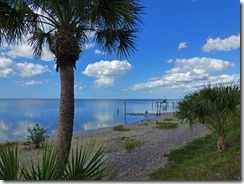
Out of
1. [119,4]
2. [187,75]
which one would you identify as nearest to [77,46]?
[119,4]

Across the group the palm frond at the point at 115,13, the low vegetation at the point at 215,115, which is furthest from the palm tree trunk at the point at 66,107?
the low vegetation at the point at 215,115

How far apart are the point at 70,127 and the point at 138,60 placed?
1.20 meters

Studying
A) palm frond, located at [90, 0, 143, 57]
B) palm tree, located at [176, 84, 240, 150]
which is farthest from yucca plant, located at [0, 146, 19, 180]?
palm tree, located at [176, 84, 240, 150]

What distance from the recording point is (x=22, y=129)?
1140 centimetres

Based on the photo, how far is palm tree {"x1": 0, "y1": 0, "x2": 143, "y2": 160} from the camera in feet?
10.3

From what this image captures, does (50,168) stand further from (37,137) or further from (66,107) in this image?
(37,137)

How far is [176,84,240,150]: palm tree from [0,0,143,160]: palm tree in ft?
4.24

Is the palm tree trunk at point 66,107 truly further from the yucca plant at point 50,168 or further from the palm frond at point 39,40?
the yucca plant at point 50,168

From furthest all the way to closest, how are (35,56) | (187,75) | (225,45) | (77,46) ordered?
(35,56)
(77,46)
(187,75)
(225,45)

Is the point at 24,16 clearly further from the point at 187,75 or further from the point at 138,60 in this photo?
the point at 187,75

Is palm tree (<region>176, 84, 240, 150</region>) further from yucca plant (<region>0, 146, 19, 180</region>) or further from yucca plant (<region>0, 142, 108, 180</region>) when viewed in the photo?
yucca plant (<region>0, 146, 19, 180</region>)

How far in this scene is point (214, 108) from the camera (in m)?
4.32

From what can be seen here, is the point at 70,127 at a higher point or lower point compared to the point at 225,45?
lower

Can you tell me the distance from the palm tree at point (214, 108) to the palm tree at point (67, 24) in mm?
1294
